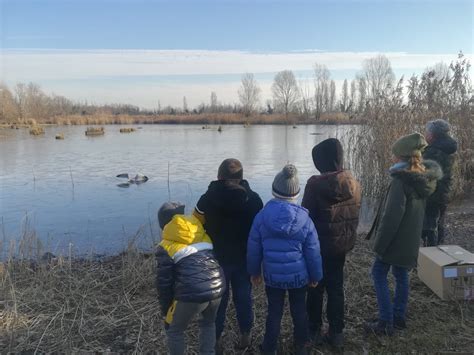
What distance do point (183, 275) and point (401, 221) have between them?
5.83ft

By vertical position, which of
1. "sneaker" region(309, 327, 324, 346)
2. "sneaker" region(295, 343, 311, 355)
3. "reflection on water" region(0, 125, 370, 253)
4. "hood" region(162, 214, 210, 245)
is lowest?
"reflection on water" region(0, 125, 370, 253)

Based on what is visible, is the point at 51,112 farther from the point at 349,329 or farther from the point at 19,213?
the point at 349,329

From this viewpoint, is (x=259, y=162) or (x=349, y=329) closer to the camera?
(x=349, y=329)

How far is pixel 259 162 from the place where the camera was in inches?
661

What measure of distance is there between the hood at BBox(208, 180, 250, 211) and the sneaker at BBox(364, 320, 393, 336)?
1.51 metres

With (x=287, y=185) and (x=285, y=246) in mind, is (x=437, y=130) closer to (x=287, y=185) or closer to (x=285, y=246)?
(x=287, y=185)

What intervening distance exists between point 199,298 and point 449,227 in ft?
18.4

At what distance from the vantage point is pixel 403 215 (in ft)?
10.6

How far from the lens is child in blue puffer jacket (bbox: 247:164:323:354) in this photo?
2.78 m

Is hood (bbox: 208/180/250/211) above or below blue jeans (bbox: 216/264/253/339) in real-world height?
above

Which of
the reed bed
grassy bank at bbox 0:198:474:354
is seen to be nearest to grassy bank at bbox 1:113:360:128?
the reed bed

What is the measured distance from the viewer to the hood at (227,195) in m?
2.92

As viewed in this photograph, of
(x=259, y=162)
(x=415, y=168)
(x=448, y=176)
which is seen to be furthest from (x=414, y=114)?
(x=259, y=162)

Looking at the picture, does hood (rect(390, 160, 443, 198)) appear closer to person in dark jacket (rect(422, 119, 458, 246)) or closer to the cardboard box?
the cardboard box
